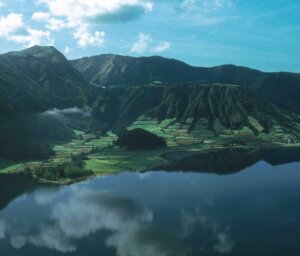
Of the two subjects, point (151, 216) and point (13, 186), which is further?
point (13, 186)

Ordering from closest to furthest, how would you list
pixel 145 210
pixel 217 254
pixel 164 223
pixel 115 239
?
pixel 217 254 → pixel 115 239 → pixel 164 223 → pixel 145 210

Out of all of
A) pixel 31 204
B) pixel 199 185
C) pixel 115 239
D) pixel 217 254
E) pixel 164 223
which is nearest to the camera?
pixel 217 254

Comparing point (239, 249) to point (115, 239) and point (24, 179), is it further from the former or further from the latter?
point (24, 179)

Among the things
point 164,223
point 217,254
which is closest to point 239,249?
point 217,254

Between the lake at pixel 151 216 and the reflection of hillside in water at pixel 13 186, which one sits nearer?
the lake at pixel 151 216

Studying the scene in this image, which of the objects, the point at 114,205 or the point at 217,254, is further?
the point at 114,205

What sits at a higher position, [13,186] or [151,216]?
[151,216]

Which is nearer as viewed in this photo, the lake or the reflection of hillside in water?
the lake
